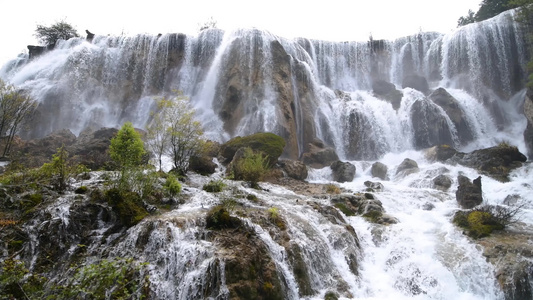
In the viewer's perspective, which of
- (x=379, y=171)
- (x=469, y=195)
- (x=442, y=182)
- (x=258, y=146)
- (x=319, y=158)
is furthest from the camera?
(x=319, y=158)

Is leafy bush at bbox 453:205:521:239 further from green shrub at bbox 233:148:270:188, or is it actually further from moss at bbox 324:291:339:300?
green shrub at bbox 233:148:270:188

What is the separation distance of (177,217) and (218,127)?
20611 mm

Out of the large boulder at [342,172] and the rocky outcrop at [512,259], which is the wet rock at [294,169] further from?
the rocky outcrop at [512,259]

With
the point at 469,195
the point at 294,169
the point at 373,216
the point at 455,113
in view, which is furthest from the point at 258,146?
the point at 455,113

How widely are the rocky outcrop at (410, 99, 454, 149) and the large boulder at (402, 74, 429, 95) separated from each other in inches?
343

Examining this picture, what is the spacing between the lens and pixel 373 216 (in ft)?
46.0

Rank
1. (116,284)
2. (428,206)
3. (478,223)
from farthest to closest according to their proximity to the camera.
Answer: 1. (428,206)
2. (478,223)
3. (116,284)

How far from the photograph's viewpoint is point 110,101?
33.4 meters

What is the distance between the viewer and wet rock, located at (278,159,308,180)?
21.1 m

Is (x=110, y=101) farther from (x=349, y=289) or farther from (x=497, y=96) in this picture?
(x=497, y=96)

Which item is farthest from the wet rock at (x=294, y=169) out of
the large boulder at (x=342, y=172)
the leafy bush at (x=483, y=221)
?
the leafy bush at (x=483, y=221)

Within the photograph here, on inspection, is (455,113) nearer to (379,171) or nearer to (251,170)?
(379,171)

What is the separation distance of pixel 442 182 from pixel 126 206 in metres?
17.2

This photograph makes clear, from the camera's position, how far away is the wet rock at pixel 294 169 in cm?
2108
